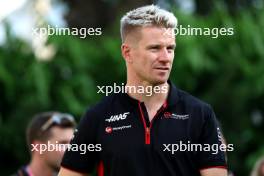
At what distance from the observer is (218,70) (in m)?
12.1

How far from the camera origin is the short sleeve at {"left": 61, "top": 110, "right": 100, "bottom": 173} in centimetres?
565

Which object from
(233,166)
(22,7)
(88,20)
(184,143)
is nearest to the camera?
(184,143)

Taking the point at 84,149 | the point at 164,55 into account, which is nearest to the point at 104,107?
the point at 84,149

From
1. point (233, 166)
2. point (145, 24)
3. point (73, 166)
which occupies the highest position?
point (145, 24)

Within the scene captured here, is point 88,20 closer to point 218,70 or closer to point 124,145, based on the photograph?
point 218,70

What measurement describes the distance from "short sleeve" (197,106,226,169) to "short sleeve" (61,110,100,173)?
65cm

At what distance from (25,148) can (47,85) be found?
0.87m

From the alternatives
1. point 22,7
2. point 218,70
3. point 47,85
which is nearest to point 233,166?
point 218,70

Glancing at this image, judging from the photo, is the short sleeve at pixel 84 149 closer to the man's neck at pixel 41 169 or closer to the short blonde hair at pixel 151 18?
the short blonde hair at pixel 151 18

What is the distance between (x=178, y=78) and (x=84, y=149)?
6.26m

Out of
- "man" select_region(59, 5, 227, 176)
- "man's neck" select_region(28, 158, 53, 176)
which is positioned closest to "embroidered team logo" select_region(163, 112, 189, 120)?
"man" select_region(59, 5, 227, 176)

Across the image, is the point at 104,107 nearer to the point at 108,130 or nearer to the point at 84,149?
the point at 108,130

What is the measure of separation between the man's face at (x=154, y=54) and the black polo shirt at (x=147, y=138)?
18 cm

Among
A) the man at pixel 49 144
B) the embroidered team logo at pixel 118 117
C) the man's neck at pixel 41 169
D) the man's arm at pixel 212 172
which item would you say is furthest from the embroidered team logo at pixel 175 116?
the man's neck at pixel 41 169
